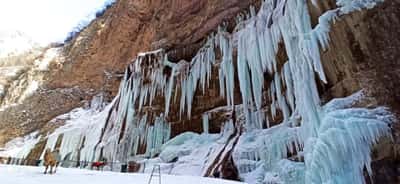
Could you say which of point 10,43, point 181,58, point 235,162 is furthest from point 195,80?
point 10,43

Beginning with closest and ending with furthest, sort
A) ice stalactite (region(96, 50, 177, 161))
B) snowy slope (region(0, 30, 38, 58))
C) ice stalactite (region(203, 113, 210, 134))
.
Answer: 1. ice stalactite (region(203, 113, 210, 134))
2. ice stalactite (region(96, 50, 177, 161))
3. snowy slope (region(0, 30, 38, 58))

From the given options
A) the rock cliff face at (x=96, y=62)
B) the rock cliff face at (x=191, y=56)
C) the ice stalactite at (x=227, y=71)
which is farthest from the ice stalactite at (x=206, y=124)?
the rock cliff face at (x=96, y=62)

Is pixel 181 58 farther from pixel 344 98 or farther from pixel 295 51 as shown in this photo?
pixel 344 98

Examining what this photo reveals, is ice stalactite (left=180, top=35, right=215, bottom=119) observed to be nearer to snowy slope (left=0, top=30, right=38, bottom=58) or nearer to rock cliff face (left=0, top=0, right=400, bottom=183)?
rock cliff face (left=0, top=0, right=400, bottom=183)

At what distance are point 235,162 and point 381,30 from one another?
5820 millimetres

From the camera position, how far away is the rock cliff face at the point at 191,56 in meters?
8.95

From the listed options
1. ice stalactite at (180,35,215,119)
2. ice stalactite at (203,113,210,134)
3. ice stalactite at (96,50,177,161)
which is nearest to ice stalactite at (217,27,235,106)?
ice stalactite at (180,35,215,119)

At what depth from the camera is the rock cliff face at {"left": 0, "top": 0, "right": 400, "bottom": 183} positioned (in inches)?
352

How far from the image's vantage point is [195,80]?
15.7 m

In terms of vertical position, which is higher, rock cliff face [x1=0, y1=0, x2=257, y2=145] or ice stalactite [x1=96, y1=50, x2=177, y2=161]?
rock cliff face [x1=0, y1=0, x2=257, y2=145]

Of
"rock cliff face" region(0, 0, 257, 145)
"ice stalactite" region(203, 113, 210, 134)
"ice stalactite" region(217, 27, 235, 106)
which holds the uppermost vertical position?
"rock cliff face" region(0, 0, 257, 145)

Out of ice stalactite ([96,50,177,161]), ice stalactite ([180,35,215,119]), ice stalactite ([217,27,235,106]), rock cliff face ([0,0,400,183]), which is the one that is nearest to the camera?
rock cliff face ([0,0,400,183])

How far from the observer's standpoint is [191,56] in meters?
16.8

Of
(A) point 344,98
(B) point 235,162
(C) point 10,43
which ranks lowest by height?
(B) point 235,162
